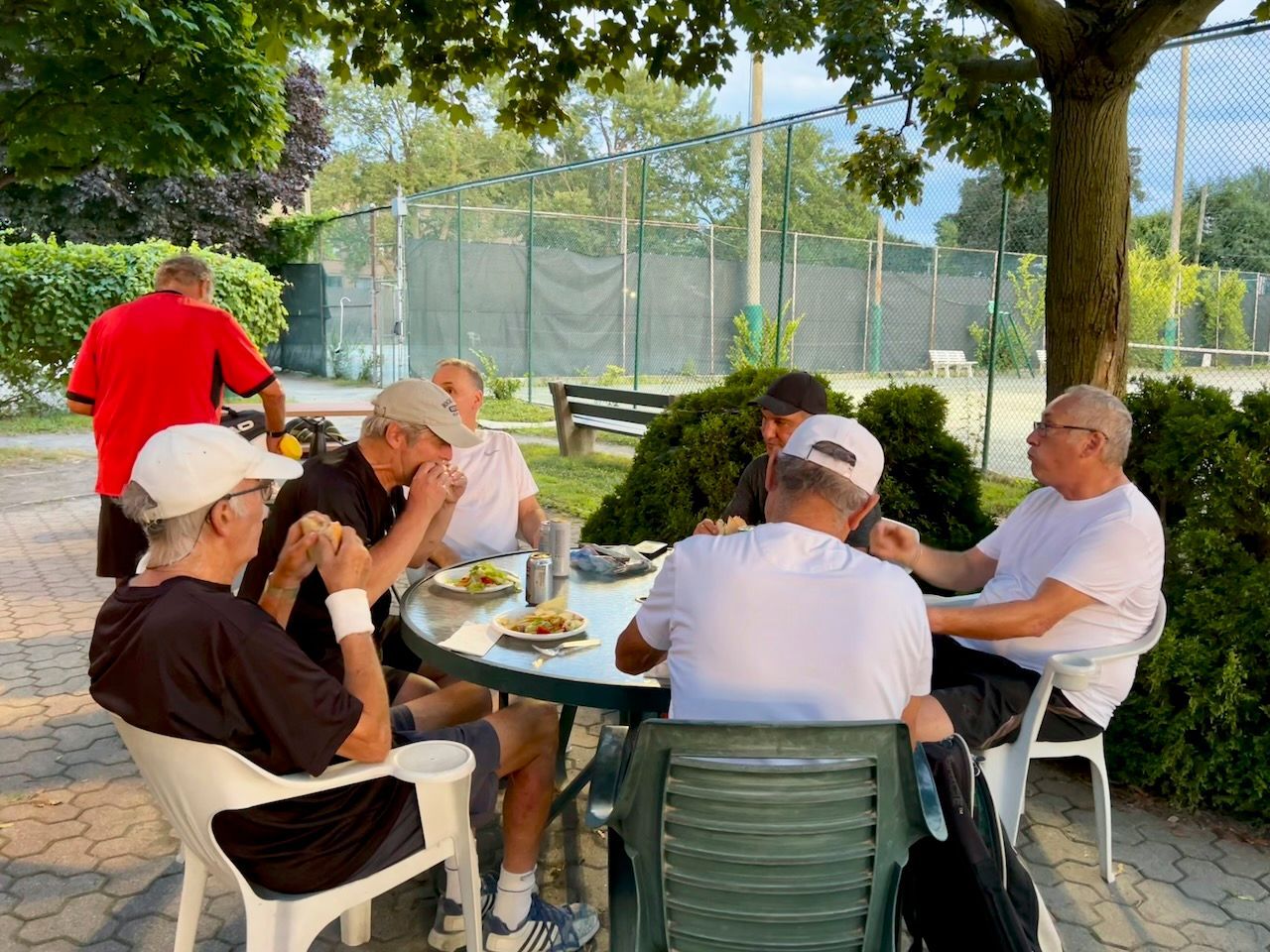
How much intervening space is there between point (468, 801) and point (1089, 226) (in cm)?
325

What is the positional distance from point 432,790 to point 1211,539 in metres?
2.84

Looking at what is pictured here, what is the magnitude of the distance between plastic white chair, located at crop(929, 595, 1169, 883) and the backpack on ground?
2.42 ft

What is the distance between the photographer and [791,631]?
1.92 metres

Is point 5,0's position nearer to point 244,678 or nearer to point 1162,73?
point 244,678

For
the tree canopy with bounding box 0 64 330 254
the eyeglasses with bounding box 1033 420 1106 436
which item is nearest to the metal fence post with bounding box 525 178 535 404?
the tree canopy with bounding box 0 64 330 254

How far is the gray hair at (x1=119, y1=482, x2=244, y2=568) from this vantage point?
2010 mm

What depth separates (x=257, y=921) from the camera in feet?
6.81

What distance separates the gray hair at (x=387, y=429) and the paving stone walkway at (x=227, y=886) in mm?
1349

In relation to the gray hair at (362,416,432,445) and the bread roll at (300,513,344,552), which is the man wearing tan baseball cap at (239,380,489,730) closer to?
the gray hair at (362,416,432,445)

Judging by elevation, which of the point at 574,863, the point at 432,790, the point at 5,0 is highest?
the point at 5,0

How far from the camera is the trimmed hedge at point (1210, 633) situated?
344cm

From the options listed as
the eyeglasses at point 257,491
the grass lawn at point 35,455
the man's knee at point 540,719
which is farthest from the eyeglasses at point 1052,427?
the grass lawn at point 35,455

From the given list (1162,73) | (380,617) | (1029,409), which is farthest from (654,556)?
(1029,409)

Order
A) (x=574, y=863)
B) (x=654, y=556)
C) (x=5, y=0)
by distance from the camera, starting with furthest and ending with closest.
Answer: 1. (x=5, y=0)
2. (x=654, y=556)
3. (x=574, y=863)
